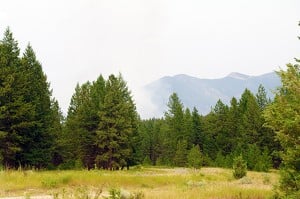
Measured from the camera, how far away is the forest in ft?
35.7

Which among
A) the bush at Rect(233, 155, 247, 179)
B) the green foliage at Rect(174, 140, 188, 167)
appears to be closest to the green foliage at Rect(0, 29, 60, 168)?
the bush at Rect(233, 155, 247, 179)

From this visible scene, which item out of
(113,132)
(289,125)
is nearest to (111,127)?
(113,132)

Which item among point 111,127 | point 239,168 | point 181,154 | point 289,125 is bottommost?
point 239,168

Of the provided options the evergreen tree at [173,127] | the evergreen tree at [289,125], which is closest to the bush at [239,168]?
the evergreen tree at [289,125]

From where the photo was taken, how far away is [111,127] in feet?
162

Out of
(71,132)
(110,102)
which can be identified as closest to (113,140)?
(110,102)

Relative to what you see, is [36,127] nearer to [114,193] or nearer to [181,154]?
[114,193]

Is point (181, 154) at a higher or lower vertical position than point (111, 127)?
lower

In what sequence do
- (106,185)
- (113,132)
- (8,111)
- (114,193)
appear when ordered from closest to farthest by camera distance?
(114,193) < (106,185) < (8,111) < (113,132)

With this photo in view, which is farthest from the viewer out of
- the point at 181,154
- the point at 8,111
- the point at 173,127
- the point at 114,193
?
the point at 173,127

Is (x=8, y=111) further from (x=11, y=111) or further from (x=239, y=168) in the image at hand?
(x=239, y=168)

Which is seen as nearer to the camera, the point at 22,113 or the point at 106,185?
the point at 106,185

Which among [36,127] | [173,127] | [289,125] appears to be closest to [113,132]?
[36,127]

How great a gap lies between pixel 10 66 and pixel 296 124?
108 feet
